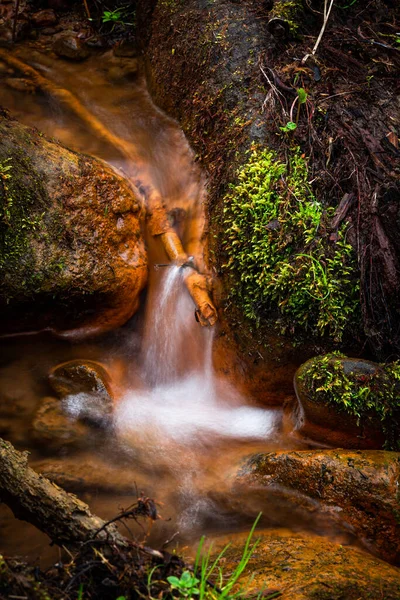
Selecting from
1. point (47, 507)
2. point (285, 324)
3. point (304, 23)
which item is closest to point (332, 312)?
point (285, 324)

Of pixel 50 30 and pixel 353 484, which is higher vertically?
pixel 50 30

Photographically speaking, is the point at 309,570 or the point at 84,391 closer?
the point at 309,570

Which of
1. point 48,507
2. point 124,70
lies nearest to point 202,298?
point 48,507

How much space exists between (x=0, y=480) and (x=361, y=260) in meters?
2.88

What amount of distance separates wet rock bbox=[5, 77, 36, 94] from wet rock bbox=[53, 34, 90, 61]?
77 cm

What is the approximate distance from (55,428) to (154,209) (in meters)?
2.34

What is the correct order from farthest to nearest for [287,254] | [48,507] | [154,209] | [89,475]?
1. [154,209]
2. [287,254]
3. [89,475]
4. [48,507]

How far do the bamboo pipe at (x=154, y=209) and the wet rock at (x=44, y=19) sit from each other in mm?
728

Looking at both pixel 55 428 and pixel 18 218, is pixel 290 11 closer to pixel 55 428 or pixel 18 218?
pixel 18 218

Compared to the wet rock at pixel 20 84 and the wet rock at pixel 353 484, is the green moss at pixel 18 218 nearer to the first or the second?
the wet rock at pixel 20 84

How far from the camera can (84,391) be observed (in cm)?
423

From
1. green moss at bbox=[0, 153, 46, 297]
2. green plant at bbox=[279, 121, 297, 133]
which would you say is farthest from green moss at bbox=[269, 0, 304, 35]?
green moss at bbox=[0, 153, 46, 297]

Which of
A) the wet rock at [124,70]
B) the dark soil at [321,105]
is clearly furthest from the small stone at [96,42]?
the dark soil at [321,105]

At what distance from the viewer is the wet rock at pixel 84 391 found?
13.5 feet
